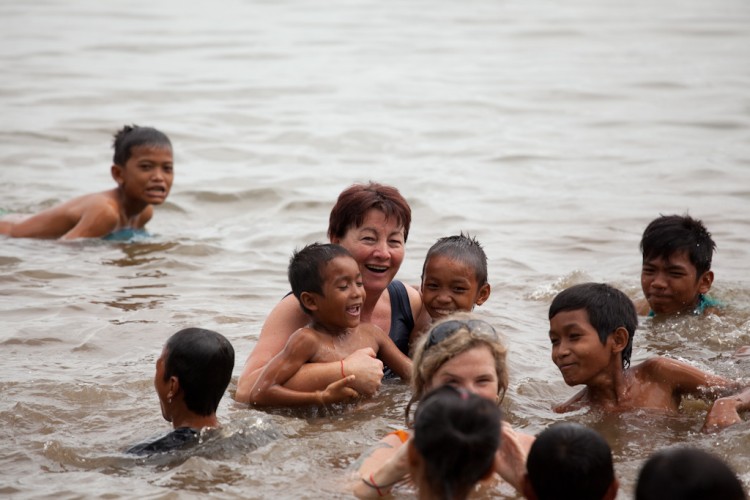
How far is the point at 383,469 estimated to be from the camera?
421cm

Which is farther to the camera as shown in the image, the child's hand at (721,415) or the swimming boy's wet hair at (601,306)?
the swimming boy's wet hair at (601,306)

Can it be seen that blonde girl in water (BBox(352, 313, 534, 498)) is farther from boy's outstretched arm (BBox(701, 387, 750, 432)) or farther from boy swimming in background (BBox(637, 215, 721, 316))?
boy swimming in background (BBox(637, 215, 721, 316))

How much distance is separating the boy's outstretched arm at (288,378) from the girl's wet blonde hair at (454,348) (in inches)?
42.8

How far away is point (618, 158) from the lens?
12984 mm

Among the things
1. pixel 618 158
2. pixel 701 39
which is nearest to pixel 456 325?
pixel 618 158

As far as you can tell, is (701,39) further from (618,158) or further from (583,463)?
(583,463)

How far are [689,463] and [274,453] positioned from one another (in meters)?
2.33

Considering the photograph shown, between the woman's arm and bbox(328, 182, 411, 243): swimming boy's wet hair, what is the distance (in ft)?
5.77

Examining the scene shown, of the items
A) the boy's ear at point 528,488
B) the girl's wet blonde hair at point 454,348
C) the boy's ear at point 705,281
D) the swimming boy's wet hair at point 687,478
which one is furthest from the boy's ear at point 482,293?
the swimming boy's wet hair at point 687,478

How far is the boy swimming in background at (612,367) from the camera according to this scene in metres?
5.65

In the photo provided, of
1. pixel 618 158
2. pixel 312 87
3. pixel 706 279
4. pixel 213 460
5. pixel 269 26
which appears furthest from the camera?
pixel 269 26

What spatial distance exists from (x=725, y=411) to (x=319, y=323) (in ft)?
6.73

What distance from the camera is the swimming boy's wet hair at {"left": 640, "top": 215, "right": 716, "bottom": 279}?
730cm

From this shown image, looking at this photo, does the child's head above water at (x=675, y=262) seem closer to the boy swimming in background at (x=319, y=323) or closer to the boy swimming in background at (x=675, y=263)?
the boy swimming in background at (x=675, y=263)
